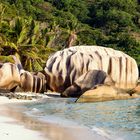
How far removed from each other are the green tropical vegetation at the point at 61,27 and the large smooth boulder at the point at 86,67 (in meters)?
5.91

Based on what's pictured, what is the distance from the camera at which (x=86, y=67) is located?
99.9ft

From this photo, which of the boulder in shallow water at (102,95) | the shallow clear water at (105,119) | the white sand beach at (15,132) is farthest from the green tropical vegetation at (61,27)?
the white sand beach at (15,132)

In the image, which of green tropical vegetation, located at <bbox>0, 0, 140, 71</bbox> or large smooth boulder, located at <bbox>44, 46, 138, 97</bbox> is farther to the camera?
green tropical vegetation, located at <bbox>0, 0, 140, 71</bbox>

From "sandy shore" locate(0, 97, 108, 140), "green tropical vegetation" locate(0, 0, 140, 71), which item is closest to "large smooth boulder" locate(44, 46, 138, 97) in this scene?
"green tropical vegetation" locate(0, 0, 140, 71)

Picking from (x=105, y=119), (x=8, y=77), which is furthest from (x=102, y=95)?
(x=105, y=119)

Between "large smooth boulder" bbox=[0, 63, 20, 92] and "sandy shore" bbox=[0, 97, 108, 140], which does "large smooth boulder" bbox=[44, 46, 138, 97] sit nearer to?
"large smooth boulder" bbox=[0, 63, 20, 92]

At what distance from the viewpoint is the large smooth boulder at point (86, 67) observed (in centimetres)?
3042

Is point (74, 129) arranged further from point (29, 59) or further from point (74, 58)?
point (29, 59)

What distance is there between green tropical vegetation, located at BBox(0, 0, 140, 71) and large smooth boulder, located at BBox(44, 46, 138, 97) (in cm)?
591

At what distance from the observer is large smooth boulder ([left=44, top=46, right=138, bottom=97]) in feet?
99.8

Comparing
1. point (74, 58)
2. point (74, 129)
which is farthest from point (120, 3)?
point (74, 129)

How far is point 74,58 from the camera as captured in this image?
30.6 m

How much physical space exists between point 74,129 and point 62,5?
8748 cm

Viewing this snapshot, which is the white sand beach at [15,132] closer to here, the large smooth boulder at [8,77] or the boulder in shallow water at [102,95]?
the boulder in shallow water at [102,95]
